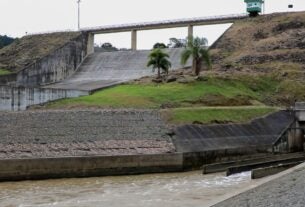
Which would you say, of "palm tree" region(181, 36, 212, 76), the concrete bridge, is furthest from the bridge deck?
"palm tree" region(181, 36, 212, 76)

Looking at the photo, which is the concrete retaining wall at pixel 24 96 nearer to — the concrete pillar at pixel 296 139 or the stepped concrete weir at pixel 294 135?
the stepped concrete weir at pixel 294 135

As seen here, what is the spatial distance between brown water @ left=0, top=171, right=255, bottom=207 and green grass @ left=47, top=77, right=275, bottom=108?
14.4 metres

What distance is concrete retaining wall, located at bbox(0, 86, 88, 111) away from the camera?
142 ft

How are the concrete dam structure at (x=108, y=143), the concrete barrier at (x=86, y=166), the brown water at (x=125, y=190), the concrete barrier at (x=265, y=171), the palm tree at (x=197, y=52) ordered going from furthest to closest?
the palm tree at (x=197, y=52) → the concrete dam structure at (x=108, y=143) → the concrete barrier at (x=86, y=166) → the concrete barrier at (x=265, y=171) → the brown water at (x=125, y=190)

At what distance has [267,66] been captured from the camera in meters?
59.7

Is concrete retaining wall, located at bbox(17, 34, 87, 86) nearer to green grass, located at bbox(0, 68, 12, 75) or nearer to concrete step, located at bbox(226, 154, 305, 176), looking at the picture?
green grass, located at bbox(0, 68, 12, 75)

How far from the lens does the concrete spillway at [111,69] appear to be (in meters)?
62.8

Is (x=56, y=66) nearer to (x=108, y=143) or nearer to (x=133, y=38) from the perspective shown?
(x=133, y=38)

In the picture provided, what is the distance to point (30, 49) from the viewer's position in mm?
73312

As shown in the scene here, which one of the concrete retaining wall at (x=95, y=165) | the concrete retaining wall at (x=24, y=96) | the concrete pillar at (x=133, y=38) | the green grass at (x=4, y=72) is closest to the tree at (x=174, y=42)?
the concrete pillar at (x=133, y=38)

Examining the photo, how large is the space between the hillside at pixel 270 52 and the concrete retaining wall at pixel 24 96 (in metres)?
16.9

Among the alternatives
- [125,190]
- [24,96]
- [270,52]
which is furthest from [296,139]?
[24,96]

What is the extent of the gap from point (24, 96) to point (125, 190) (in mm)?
21061

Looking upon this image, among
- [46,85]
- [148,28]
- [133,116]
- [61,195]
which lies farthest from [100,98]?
[148,28]
